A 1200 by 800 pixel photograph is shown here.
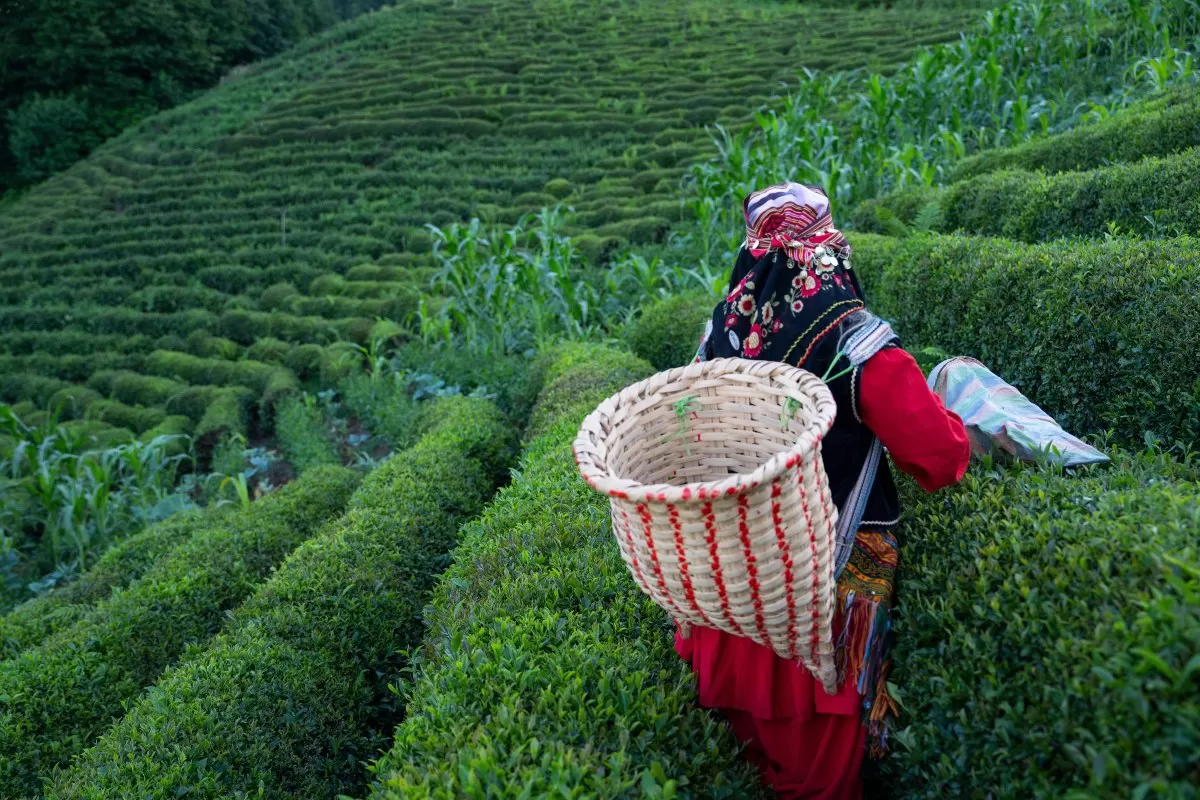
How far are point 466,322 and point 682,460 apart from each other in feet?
15.5

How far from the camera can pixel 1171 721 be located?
1110mm

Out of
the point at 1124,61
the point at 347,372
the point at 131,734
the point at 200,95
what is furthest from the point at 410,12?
the point at 131,734

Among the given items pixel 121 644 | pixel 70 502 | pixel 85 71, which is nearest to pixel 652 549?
pixel 121 644

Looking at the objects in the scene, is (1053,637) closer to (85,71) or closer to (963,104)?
(963,104)

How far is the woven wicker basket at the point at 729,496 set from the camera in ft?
4.42


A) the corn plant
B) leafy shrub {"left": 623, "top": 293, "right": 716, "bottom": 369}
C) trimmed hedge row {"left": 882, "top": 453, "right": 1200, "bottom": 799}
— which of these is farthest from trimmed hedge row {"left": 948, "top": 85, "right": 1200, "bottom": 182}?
trimmed hedge row {"left": 882, "top": 453, "right": 1200, "bottom": 799}

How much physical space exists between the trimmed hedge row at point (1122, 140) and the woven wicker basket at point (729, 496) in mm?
2938

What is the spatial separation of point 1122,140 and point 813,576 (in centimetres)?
348

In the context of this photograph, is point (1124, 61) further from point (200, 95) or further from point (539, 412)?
point (200, 95)

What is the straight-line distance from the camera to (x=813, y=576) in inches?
57.5

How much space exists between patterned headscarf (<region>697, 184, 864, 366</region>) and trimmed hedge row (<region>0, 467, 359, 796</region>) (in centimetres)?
227

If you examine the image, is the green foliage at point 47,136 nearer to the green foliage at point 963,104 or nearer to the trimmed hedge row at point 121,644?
the green foliage at point 963,104

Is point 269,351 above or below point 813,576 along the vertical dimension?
below

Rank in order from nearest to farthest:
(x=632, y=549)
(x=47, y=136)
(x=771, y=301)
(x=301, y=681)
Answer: (x=632, y=549), (x=771, y=301), (x=301, y=681), (x=47, y=136)
